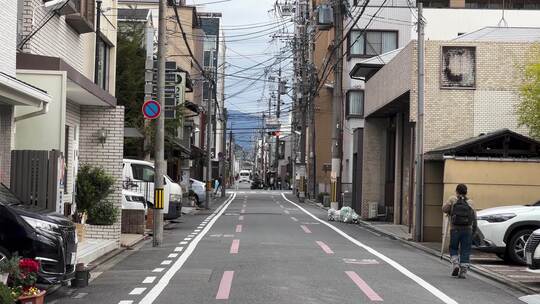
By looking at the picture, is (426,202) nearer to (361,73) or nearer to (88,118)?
(88,118)

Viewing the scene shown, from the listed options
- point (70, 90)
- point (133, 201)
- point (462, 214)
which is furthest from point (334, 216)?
point (462, 214)

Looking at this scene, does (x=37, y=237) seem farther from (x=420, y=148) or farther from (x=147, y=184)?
(x=147, y=184)

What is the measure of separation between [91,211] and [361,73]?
2016 cm

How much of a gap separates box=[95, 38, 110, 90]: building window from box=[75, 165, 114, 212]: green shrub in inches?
197

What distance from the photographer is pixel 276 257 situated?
15.2 metres

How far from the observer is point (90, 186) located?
16828 mm

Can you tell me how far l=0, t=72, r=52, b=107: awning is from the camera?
34.1ft

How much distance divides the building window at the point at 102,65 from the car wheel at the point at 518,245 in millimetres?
12767

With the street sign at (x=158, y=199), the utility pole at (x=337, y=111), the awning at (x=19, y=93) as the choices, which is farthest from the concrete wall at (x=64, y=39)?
the utility pole at (x=337, y=111)

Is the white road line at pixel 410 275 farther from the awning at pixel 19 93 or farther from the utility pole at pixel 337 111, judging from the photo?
the utility pole at pixel 337 111

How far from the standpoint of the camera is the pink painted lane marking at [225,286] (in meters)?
10.1

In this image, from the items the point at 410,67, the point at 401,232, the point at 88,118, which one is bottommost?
the point at 401,232

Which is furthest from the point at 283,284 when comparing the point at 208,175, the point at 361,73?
the point at 208,175

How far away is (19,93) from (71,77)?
2509 millimetres
